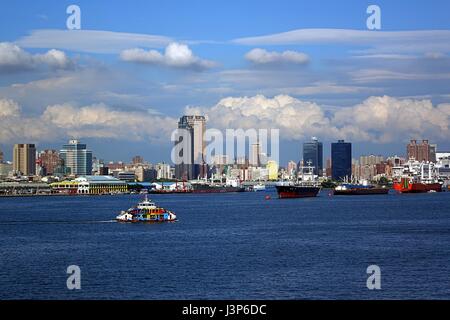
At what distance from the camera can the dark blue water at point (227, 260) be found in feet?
75.9

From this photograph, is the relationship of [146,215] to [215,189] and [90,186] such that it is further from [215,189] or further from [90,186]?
[215,189]

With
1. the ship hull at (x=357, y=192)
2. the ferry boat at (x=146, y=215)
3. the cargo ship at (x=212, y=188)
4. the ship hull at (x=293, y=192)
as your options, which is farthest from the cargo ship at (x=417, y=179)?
the ferry boat at (x=146, y=215)

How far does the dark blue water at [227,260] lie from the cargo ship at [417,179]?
91.2 m

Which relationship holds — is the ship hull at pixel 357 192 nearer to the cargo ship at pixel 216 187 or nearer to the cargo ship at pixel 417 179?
the cargo ship at pixel 417 179

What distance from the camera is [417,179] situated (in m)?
160

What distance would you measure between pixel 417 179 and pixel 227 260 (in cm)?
13583

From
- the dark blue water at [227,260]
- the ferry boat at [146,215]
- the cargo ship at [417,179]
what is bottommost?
the dark blue water at [227,260]

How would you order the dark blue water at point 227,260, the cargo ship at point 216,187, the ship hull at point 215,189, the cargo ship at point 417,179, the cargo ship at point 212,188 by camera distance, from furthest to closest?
the cargo ship at point 216,187, the cargo ship at point 212,188, the ship hull at point 215,189, the cargo ship at point 417,179, the dark blue water at point 227,260

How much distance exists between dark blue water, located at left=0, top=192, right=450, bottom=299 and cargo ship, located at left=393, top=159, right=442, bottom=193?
299ft

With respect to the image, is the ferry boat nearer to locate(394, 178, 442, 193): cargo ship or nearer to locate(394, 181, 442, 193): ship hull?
locate(394, 181, 442, 193): ship hull

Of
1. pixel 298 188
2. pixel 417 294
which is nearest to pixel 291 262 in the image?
pixel 417 294

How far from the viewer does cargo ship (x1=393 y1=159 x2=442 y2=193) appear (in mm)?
140000

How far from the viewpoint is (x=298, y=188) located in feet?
380

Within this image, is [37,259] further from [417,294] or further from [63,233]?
[417,294]
